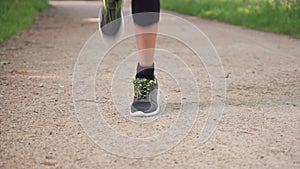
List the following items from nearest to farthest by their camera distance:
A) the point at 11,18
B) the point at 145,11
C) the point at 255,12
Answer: the point at 145,11 → the point at 11,18 → the point at 255,12

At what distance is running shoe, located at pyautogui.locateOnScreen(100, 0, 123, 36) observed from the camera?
9.75 feet

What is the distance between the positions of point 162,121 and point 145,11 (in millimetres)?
581

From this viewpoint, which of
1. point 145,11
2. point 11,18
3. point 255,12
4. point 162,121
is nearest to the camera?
point 162,121

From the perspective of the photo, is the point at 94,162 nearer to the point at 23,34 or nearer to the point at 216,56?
the point at 216,56

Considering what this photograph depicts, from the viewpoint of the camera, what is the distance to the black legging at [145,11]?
2.87 m

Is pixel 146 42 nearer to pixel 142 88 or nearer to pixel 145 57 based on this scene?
pixel 145 57

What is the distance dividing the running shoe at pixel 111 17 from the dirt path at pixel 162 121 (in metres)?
0.41

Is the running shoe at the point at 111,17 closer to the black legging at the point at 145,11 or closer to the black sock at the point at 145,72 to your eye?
the black legging at the point at 145,11

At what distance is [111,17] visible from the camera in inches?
117

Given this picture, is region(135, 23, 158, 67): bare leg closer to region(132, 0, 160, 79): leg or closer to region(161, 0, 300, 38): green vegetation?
region(132, 0, 160, 79): leg

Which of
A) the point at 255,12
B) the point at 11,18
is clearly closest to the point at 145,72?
the point at 11,18

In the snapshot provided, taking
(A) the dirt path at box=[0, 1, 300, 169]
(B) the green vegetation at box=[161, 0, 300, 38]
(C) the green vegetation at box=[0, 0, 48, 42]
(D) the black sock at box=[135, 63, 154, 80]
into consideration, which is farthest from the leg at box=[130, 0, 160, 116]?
(B) the green vegetation at box=[161, 0, 300, 38]

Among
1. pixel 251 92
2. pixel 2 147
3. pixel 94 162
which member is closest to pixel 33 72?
pixel 251 92

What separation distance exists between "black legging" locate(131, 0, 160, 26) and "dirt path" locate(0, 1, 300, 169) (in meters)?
0.50
